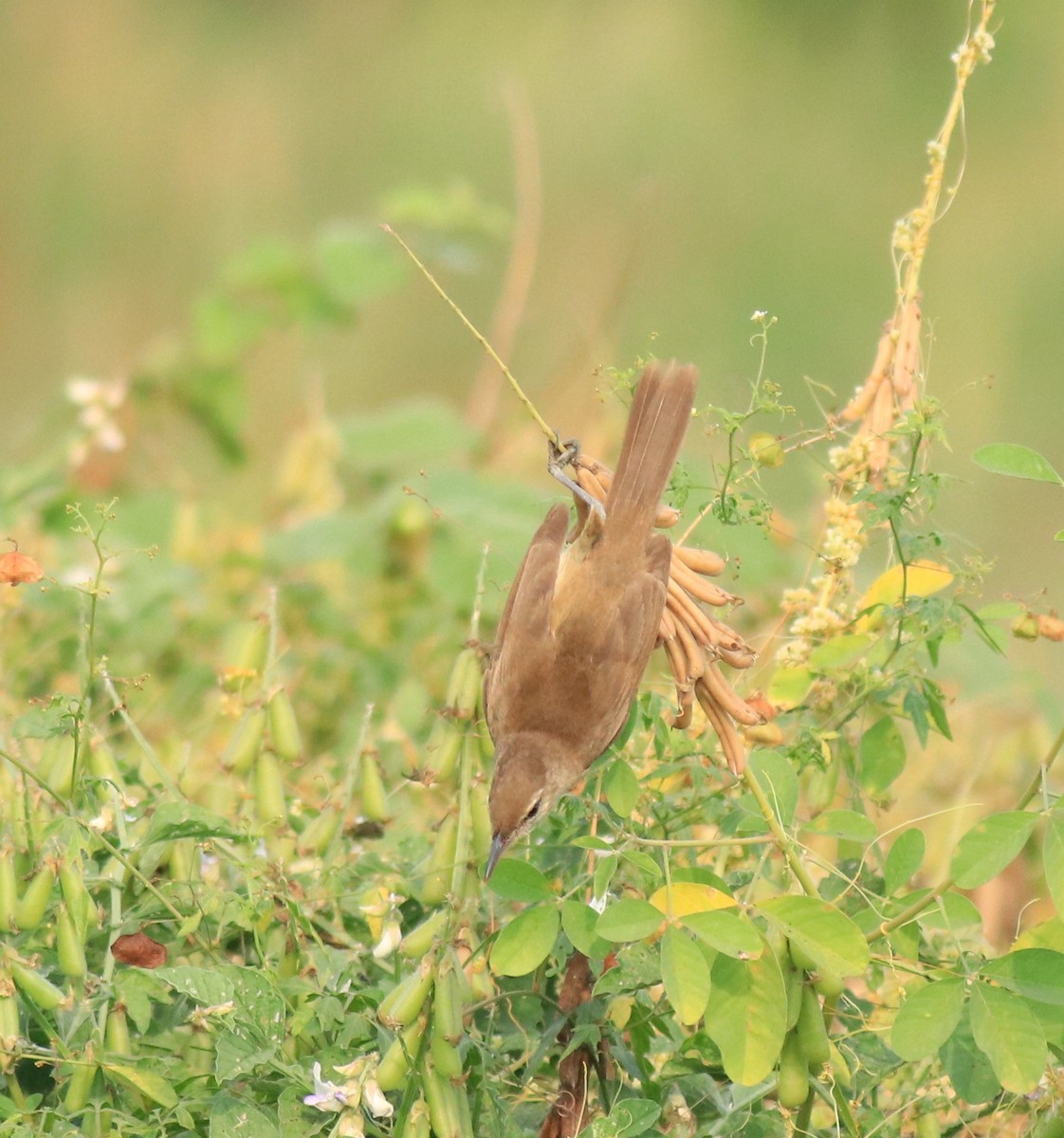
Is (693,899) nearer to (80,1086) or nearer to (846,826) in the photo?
(846,826)

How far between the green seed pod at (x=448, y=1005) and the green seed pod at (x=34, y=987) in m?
0.55

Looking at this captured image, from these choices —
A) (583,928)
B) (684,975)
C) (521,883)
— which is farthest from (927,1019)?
(521,883)

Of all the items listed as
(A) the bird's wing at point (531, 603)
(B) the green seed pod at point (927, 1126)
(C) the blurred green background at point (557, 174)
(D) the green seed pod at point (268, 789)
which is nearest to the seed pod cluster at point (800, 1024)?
(B) the green seed pod at point (927, 1126)

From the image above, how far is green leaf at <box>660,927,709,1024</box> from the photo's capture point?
201cm

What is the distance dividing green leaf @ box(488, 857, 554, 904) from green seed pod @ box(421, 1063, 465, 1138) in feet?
0.89

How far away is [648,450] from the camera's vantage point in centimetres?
269

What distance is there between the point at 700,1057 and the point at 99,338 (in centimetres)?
784

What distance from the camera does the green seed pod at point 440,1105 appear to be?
210cm

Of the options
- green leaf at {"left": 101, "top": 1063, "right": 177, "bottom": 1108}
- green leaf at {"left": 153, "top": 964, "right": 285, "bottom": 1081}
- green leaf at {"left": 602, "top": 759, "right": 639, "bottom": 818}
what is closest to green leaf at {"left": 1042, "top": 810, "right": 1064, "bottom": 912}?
green leaf at {"left": 602, "top": 759, "right": 639, "bottom": 818}

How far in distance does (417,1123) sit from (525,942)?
0.94 ft

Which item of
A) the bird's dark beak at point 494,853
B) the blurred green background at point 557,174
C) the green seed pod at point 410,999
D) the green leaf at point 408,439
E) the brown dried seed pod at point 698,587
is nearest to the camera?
the green seed pod at point 410,999

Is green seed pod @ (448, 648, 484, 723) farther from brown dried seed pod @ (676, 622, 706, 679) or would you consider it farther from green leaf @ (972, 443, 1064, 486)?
green leaf @ (972, 443, 1064, 486)

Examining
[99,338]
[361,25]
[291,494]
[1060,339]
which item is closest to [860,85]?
[1060,339]

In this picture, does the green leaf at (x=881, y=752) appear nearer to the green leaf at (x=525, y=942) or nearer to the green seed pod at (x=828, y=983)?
the green seed pod at (x=828, y=983)
